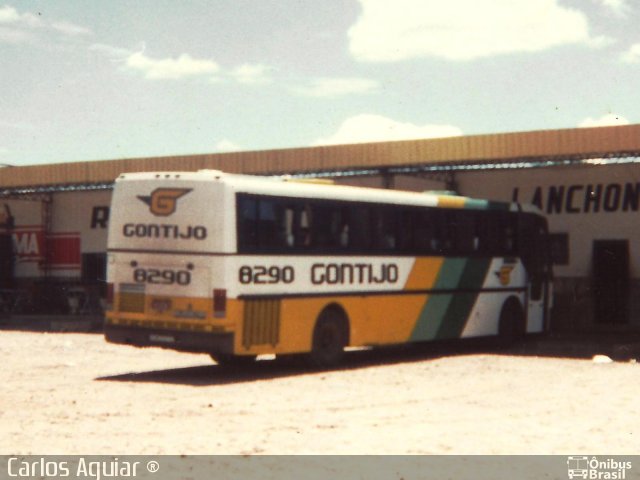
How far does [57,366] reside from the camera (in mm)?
18359

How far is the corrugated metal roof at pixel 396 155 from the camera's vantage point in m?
24.3

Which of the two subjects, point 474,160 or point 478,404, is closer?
point 478,404

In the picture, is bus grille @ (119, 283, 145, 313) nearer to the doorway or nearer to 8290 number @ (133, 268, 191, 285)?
8290 number @ (133, 268, 191, 285)

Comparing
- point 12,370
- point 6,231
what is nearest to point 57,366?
point 12,370

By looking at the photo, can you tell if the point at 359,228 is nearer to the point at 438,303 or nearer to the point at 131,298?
the point at 438,303

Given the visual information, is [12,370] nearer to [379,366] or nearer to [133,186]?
[133,186]

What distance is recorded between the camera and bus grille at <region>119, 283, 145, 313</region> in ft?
54.8

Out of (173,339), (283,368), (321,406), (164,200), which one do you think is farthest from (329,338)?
(321,406)

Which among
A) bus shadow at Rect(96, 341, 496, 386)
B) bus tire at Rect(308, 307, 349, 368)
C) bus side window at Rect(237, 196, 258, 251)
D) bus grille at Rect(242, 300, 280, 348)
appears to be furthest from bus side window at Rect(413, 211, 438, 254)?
bus side window at Rect(237, 196, 258, 251)

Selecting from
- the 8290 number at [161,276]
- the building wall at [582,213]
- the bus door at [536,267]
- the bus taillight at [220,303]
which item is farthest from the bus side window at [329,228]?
the building wall at [582,213]

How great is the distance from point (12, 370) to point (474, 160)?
12848mm

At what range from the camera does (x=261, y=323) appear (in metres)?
16.5

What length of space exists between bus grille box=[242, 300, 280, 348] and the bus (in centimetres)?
2
